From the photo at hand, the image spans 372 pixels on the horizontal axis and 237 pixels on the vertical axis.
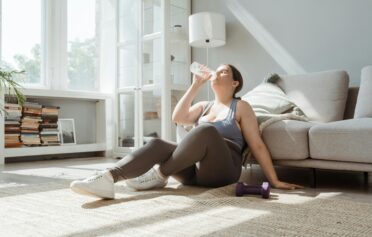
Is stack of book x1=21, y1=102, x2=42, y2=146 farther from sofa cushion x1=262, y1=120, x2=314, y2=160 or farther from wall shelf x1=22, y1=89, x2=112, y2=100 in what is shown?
sofa cushion x1=262, y1=120, x2=314, y2=160

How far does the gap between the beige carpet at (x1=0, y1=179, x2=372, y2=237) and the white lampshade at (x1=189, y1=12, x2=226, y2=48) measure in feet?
5.98

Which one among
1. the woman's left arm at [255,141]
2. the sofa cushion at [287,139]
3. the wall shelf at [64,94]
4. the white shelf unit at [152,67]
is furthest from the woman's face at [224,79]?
the wall shelf at [64,94]

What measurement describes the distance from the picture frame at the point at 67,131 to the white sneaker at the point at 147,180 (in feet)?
8.08

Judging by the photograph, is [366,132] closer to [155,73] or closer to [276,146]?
[276,146]

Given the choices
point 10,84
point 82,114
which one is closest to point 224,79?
point 10,84

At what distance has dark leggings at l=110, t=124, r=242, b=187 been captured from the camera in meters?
1.75

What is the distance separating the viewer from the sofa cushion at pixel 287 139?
211cm

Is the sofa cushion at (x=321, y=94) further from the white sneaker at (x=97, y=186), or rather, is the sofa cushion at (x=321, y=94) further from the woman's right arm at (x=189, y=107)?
the white sneaker at (x=97, y=186)

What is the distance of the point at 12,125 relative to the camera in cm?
370

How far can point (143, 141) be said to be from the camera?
3947 millimetres

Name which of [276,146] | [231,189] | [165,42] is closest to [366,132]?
[276,146]

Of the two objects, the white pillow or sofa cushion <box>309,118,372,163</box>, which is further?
the white pillow

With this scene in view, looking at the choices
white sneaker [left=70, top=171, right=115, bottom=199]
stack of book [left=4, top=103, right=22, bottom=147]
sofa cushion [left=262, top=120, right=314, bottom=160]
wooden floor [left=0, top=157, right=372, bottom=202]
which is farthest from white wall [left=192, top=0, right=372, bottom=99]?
white sneaker [left=70, top=171, right=115, bottom=199]

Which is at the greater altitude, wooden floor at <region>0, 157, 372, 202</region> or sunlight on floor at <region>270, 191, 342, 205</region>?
sunlight on floor at <region>270, 191, 342, 205</region>
